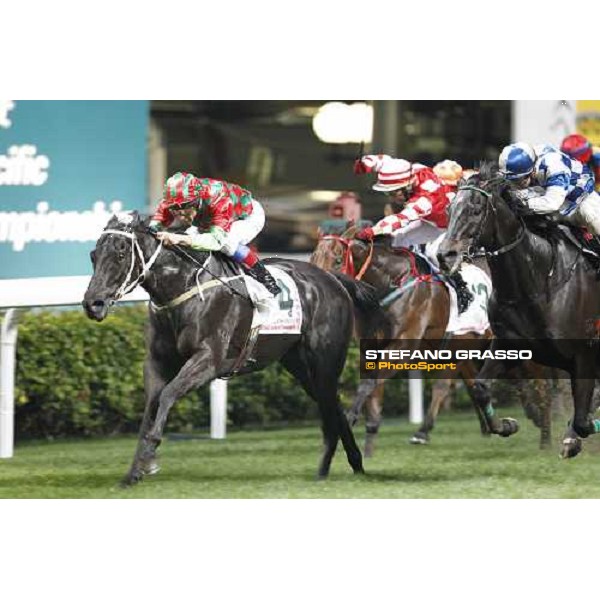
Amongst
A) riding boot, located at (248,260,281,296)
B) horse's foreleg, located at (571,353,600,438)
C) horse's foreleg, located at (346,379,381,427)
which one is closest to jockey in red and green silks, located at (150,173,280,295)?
riding boot, located at (248,260,281,296)

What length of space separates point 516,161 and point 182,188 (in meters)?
1.66

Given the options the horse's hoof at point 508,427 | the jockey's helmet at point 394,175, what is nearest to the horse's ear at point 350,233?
the jockey's helmet at point 394,175

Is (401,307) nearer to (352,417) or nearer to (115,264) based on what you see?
(352,417)

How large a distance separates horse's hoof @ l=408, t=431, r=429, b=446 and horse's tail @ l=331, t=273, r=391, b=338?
3.76 ft

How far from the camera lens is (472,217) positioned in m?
8.44

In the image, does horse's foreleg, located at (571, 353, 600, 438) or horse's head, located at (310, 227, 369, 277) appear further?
horse's head, located at (310, 227, 369, 277)

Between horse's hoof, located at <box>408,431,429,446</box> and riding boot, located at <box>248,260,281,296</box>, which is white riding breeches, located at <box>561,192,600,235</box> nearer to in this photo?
riding boot, located at <box>248,260,281,296</box>

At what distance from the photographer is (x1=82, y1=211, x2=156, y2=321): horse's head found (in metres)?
8.00

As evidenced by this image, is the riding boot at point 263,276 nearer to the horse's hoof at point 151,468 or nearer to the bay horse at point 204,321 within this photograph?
the bay horse at point 204,321

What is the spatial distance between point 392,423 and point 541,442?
5.30 ft

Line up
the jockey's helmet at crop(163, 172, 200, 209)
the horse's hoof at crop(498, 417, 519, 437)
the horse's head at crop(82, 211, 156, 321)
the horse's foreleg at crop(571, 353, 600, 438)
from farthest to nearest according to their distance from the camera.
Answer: the horse's hoof at crop(498, 417, 519, 437) → the horse's foreleg at crop(571, 353, 600, 438) → the jockey's helmet at crop(163, 172, 200, 209) → the horse's head at crop(82, 211, 156, 321)
